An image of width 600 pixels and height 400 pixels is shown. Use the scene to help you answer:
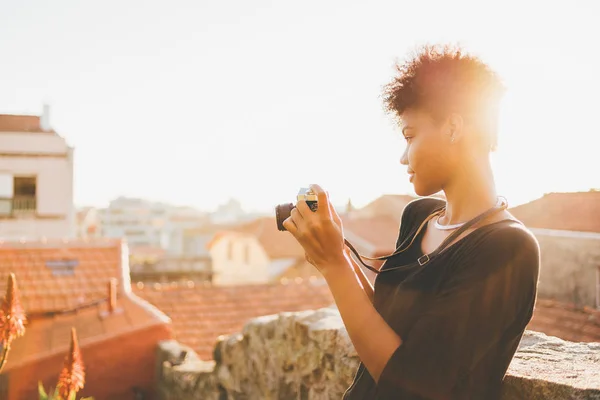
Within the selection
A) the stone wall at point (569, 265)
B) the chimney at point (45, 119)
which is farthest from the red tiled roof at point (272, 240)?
the stone wall at point (569, 265)

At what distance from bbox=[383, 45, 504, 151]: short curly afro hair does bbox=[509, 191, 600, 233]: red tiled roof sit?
3.23 meters

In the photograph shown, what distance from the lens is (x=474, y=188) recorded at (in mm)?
1429

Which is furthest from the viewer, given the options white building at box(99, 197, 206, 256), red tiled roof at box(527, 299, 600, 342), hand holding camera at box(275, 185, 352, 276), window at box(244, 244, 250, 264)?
white building at box(99, 197, 206, 256)

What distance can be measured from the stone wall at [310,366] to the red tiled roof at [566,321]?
254cm

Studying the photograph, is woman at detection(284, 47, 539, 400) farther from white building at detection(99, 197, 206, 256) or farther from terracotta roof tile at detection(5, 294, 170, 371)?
white building at detection(99, 197, 206, 256)

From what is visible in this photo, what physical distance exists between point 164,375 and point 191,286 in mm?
3796

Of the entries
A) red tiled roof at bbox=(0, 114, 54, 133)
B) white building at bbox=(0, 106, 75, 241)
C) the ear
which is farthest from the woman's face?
white building at bbox=(0, 106, 75, 241)

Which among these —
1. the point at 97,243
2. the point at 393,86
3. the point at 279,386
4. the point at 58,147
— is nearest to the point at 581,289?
the point at 279,386

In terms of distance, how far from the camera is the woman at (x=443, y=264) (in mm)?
1193

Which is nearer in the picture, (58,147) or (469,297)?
(469,297)

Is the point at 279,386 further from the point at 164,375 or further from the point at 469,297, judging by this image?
the point at 164,375

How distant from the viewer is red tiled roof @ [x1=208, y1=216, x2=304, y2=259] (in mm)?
28391

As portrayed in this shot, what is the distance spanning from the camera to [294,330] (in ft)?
A: 11.7

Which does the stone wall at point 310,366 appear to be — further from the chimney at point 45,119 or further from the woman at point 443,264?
the chimney at point 45,119
